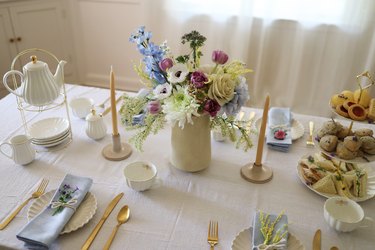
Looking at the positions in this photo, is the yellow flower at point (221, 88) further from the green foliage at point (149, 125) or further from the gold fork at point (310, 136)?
the gold fork at point (310, 136)

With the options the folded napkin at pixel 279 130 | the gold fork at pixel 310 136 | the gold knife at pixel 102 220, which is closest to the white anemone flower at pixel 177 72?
the gold knife at pixel 102 220

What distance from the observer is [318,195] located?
1170 millimetres

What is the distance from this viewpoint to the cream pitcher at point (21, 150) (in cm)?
123

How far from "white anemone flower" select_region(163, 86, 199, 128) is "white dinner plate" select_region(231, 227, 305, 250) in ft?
1.14

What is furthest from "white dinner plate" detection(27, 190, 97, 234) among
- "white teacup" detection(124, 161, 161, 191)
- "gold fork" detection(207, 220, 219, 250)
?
"gold fork" detection(207, 220, 219, 250)

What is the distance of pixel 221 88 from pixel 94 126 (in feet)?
1.92

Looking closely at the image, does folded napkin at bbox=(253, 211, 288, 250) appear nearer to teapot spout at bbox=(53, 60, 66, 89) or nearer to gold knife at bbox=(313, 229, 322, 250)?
gold knife at bbox=(313, 229, 322, 250)

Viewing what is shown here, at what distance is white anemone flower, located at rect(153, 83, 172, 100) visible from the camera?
1056 millimetres

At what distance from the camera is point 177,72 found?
1.06m

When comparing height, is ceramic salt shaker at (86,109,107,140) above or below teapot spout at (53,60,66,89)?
below

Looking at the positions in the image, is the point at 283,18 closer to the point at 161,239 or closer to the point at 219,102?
the point at 219,102

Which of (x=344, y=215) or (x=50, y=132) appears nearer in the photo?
(x=344, y=215)

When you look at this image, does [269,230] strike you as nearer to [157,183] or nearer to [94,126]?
[157,183]

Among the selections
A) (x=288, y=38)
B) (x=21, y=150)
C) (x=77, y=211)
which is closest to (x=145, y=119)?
(x=77, y=211)
